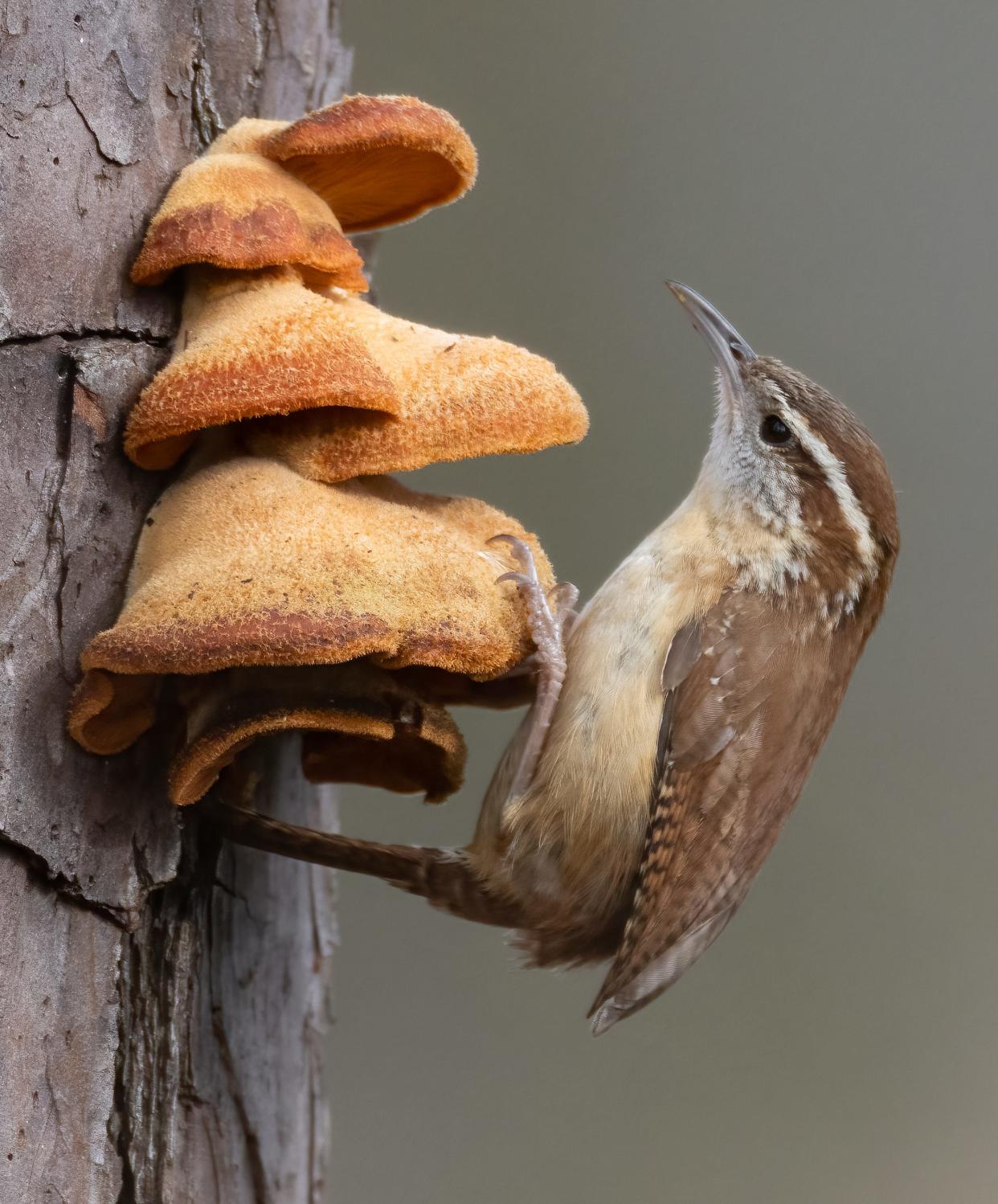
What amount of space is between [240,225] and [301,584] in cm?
52

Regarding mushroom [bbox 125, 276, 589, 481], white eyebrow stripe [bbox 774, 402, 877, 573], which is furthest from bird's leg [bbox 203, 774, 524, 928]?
white eyebrow stripe [bbox 774, 402, 877, 573]

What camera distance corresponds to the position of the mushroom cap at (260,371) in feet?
5.05

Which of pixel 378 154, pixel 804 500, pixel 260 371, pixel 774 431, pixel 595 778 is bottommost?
pixel 595 778

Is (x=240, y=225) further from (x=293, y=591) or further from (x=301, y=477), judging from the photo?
(x=293, y=591)

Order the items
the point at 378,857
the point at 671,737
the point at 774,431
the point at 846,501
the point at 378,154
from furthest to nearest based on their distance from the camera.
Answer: the point at 774,431 → the point at 846,501 → the point at 671,737 → the point at 378,857 → the point at 378,154

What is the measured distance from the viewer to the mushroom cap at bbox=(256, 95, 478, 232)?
67.9 inches

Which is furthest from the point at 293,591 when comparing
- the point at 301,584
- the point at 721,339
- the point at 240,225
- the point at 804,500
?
the point at 721,339

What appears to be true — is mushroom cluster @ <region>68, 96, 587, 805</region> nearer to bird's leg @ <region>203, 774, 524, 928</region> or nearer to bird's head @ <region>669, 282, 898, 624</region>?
bird's leg @ <region>203, 774, 524, 928</region>

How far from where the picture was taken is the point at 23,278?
1.65 m

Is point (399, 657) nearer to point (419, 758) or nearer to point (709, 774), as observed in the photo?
point (419, 758)

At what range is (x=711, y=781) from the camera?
2.22 metres

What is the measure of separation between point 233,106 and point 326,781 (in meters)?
1.14

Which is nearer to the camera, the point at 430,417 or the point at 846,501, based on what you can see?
the point at 430,417

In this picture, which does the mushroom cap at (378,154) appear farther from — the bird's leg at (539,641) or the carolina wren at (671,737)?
the carolina wren at (671,737)
